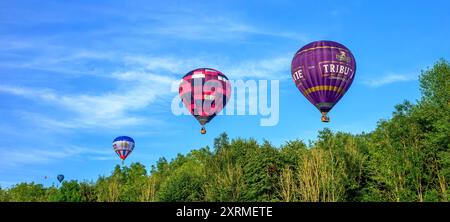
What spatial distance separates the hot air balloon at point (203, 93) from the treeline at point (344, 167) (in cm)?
1480

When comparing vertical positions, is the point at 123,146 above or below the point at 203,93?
above

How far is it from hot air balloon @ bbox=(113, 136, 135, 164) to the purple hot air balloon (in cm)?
4439

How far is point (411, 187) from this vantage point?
5128 cm

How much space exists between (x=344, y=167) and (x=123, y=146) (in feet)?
117

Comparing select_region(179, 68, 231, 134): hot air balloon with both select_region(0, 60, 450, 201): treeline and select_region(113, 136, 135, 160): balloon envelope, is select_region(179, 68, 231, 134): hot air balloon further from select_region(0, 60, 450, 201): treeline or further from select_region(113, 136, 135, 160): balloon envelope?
select_region(113, 136, 135, 160): balloon envelope

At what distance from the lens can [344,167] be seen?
59719 millimetres

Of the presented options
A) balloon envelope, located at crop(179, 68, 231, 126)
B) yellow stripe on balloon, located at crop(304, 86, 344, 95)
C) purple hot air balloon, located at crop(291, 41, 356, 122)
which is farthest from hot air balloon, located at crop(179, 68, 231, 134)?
yellow stripe on balloon, located at crop(304, 86, 344, 95)

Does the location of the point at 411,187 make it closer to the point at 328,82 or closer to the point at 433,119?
the point at 433,119

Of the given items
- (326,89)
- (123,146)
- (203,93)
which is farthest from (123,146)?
(326,89)

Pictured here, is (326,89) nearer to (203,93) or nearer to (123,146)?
(203,93)

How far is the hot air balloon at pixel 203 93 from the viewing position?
151 feet
